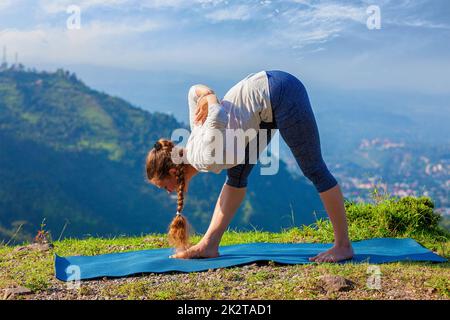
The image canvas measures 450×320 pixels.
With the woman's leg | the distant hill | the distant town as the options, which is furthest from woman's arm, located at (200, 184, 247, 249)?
the distant town

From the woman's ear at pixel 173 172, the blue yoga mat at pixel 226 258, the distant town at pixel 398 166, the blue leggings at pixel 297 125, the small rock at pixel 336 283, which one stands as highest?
the blue leggings at pixel 297 125

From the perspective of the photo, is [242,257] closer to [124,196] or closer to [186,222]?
[186,222]

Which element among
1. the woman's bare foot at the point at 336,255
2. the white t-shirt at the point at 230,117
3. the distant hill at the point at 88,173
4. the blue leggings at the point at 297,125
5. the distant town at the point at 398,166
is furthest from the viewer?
the distant town at the point at 398,166

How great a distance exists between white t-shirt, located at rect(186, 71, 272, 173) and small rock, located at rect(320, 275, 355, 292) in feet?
2.90

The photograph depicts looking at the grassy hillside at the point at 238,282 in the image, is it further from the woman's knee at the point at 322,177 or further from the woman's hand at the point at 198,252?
the woman's knee at the point at 322,177

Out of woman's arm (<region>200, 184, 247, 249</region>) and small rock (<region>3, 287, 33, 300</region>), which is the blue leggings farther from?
small rock (<region>3, 287, 33, 300</region>)

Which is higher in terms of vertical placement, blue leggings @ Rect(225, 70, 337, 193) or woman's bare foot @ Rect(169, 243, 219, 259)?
blue leggings @ Rect(225, 70, 337, 193)

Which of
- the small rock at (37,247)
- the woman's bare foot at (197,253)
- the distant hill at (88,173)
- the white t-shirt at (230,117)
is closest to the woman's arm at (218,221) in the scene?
the woman's bare foot at (197,253)

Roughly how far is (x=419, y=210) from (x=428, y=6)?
44518 millimetres

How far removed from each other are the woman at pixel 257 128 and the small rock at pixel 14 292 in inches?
39.4

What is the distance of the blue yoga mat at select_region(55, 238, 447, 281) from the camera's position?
12.7 feet

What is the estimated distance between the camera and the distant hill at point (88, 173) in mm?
53656

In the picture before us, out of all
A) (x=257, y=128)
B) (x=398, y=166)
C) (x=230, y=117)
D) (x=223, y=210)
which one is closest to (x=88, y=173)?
(x=398, y=166)
